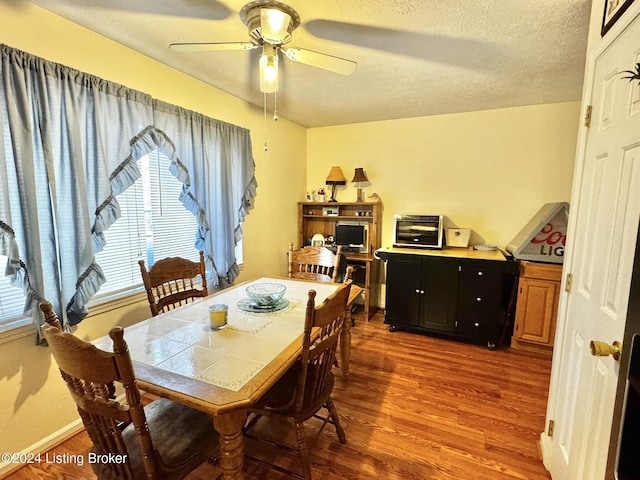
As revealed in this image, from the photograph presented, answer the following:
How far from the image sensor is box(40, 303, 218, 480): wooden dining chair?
90cm

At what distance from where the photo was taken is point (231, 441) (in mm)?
1062

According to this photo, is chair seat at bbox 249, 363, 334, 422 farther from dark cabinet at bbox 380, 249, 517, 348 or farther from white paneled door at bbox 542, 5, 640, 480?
dark cabinet at bbox 380, 249, 517, 348

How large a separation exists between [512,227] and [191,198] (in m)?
3.27

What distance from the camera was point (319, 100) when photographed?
3.07m

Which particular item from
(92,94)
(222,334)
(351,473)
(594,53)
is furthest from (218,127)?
(351,473)

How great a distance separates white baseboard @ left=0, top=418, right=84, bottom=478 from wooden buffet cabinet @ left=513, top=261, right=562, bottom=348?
357 centimetres

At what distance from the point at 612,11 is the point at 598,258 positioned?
987 millimetres

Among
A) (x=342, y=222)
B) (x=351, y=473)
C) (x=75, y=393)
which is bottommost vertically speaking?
(x=351, y=473)

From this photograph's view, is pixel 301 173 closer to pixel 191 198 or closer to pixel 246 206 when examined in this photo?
pixel 246 206

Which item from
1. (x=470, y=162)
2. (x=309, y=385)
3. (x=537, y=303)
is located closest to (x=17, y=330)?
(x=309, y=385)

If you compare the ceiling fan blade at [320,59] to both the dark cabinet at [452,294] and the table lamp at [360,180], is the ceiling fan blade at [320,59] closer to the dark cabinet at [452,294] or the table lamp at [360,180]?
the dark cabinet at [452,294]

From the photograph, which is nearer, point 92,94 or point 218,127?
point 92,94

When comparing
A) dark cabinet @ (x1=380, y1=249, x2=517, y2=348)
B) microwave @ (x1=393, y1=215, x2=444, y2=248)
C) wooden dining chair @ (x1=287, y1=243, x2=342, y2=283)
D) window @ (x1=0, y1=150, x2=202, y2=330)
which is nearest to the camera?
window @ (x1=0, y1=150, x2=202, y2=330)

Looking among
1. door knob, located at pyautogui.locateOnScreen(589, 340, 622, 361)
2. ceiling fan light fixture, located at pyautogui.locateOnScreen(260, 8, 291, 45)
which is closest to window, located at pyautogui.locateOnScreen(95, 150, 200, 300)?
ceiling fan light fixture, located at pyautogui.locateOnScreen(260, 8, 291, 45)
